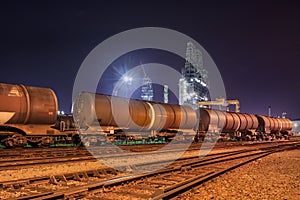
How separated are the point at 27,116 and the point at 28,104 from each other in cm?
64

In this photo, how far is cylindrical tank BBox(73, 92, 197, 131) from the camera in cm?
2030

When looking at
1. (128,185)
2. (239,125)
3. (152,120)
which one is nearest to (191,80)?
(239,125)

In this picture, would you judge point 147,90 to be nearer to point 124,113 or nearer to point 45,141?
point 124,113

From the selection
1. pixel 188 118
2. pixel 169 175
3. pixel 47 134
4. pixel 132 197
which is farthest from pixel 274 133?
pixel 132 197

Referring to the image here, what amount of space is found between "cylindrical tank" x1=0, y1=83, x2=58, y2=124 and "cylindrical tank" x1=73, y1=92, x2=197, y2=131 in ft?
6.87

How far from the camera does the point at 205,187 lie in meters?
8.95

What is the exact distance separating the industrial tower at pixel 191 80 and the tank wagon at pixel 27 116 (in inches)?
5196

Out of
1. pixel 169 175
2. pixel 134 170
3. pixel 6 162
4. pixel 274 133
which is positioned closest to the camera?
pixel 169 175

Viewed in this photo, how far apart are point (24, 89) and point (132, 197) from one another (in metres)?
12.6

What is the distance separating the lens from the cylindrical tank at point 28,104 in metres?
17.0

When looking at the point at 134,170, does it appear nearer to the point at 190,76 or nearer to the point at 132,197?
the point at 132,197

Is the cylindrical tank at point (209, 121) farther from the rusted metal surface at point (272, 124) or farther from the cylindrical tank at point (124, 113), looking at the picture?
the rusted metal surface at point (272, 124)

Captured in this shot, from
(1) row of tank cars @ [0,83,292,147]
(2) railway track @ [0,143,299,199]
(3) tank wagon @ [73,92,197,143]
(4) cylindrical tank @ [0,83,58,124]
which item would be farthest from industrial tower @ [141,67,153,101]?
(2) railway track @ [0,143,299,199]

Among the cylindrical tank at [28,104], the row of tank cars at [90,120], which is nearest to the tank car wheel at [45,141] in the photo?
the row of tank cars at [90,120]
